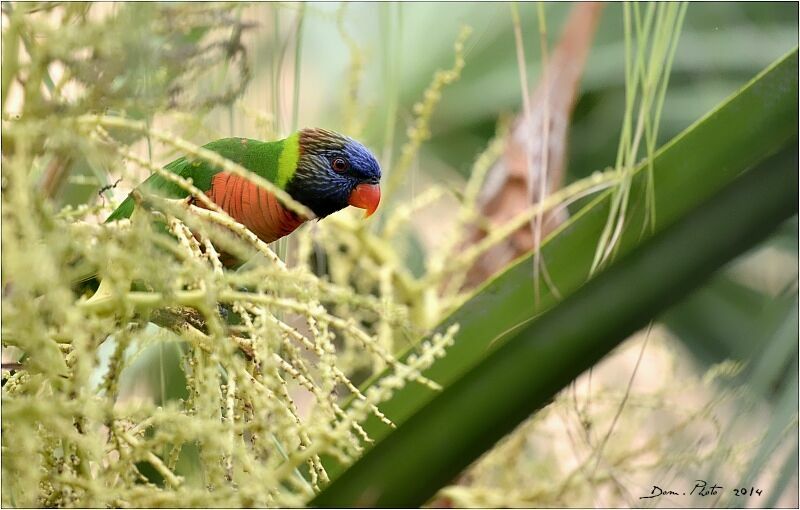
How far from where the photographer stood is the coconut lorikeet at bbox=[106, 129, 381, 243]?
1307 mm

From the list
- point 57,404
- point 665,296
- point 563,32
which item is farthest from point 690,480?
point 563,32

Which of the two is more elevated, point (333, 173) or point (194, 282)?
point (333, 173)

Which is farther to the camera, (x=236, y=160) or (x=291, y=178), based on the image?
(x=291, y=178)

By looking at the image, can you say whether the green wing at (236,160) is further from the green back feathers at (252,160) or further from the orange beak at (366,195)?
the orange beak at (366,195)

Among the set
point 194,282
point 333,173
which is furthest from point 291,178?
point 194,282

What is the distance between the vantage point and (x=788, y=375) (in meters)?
0.60

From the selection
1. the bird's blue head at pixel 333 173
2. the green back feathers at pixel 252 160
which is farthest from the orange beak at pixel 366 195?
the green back feathers at pixel 252 160

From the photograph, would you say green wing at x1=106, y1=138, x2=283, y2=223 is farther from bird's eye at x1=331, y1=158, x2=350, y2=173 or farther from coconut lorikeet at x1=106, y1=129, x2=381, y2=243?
bird's eye at x1=331, y1=158, x2=350, y2=173

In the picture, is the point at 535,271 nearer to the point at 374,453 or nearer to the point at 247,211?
the point at 374,453

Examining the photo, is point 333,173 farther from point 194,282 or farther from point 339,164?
point 194,282

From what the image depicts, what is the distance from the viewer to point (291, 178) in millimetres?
1459

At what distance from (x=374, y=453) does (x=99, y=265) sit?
1.76ft

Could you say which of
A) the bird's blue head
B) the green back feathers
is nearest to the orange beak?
the bird's blue head

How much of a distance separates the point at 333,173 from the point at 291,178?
3.2 inches
